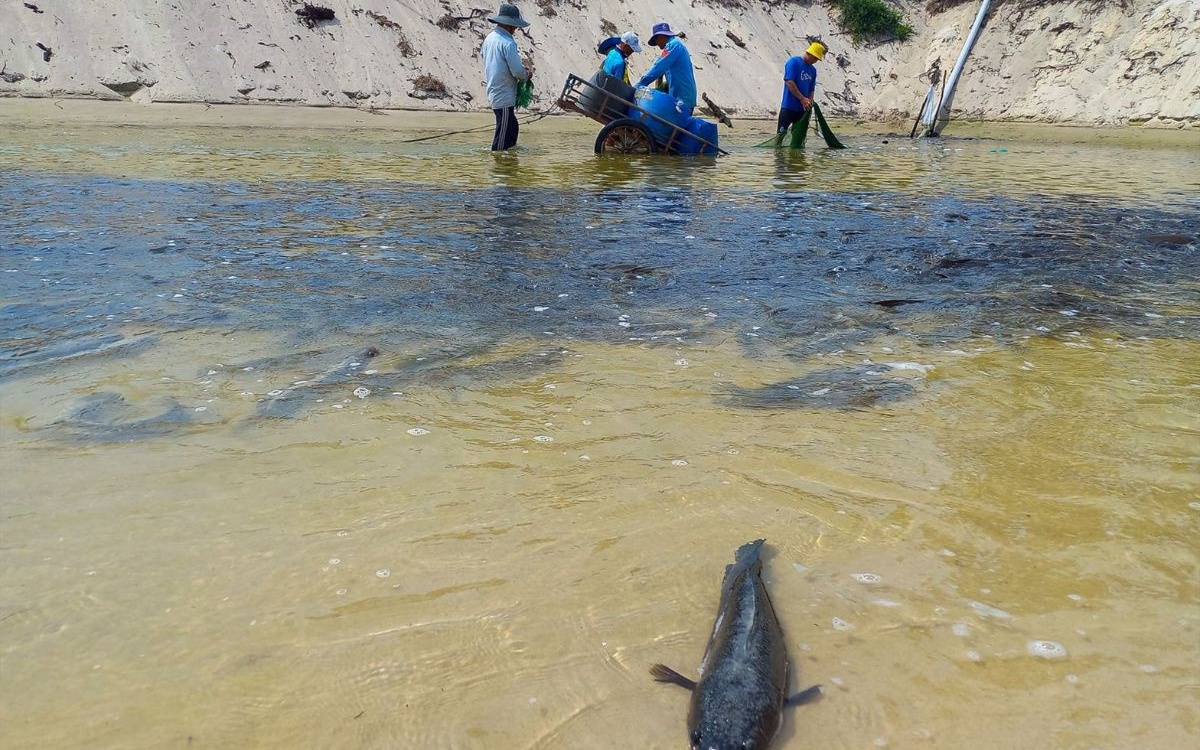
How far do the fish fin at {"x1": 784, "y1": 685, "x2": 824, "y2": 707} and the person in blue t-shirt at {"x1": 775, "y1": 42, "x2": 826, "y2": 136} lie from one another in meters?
14.4

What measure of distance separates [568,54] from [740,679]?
24.1 metres

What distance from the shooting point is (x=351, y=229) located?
8.09m

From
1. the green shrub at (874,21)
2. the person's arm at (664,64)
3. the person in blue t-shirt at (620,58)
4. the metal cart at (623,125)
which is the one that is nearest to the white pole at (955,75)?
the green shrub at (874,21)

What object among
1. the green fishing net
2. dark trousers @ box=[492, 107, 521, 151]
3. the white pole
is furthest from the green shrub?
the green fishing net

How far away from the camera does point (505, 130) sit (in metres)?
14.5

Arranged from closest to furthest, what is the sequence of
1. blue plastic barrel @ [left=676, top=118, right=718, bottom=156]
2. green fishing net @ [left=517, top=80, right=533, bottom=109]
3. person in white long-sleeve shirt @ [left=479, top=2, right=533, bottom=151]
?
person in white long-sleeve shirt @ [left=479, top=2, right=533, bottom=151], green fishing net @ [left=517, top=80, right=533, bottom=109], blue plastic barrel @ [left=676, top=118, right=718, bottom=156]

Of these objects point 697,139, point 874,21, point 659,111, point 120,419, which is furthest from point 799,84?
point 874,21

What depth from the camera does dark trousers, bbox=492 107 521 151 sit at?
1426 cm

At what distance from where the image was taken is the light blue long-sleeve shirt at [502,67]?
13.4 meters

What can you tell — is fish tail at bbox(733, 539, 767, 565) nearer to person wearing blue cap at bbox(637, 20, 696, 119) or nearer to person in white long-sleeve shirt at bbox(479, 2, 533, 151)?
person wearing blue cap at bbox(637, 20, 696, 119)

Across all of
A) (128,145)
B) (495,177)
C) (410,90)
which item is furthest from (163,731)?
(410,90)

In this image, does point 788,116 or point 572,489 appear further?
point 788,116

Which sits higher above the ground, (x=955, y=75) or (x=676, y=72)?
(x=955, y=75)

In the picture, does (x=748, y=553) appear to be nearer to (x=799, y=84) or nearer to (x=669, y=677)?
(x=669, y=677)
